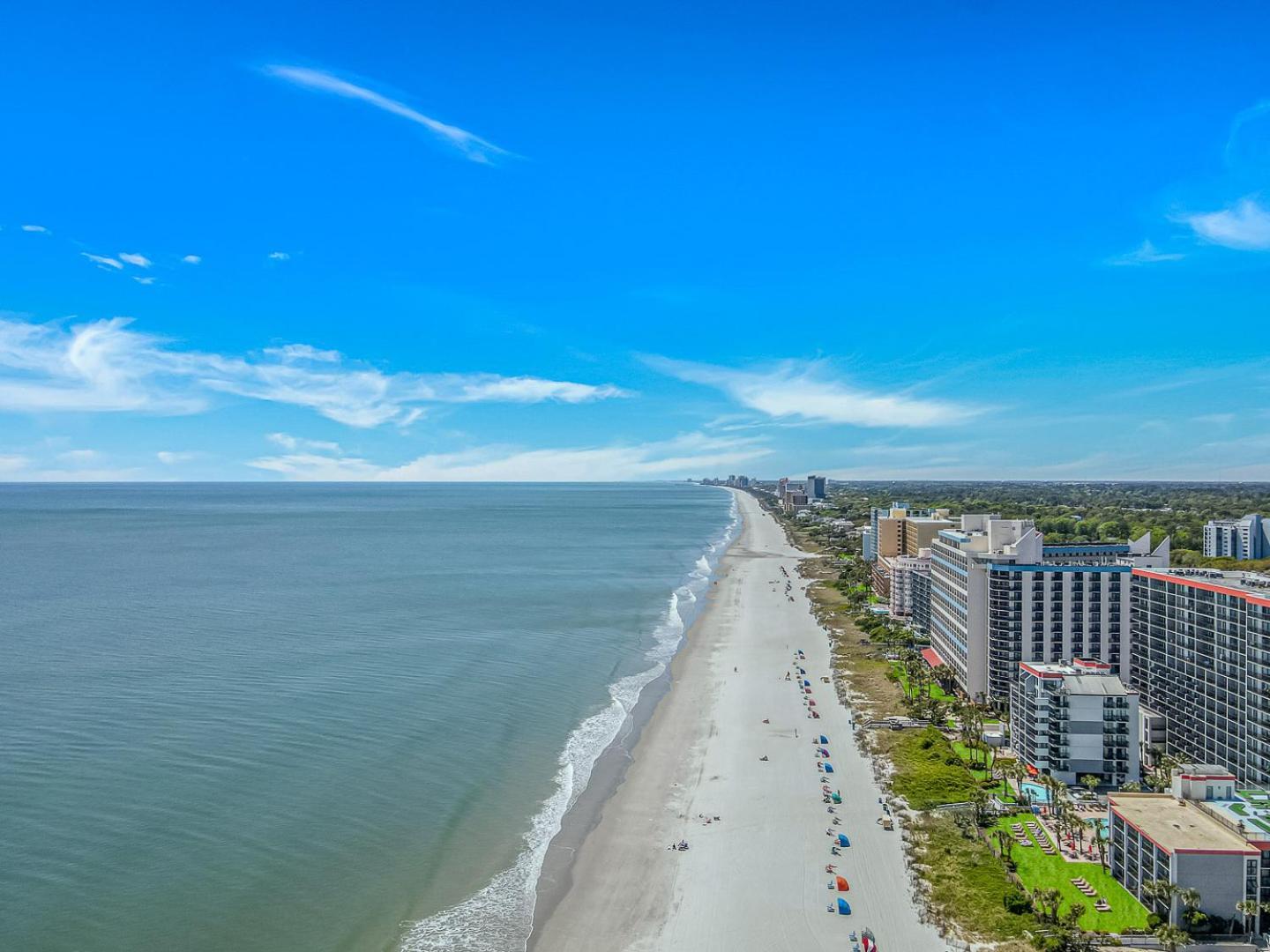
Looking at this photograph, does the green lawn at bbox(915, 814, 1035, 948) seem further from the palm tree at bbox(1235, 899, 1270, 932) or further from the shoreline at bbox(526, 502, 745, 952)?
the shoreline at bbox(526, 502, 745, 952)

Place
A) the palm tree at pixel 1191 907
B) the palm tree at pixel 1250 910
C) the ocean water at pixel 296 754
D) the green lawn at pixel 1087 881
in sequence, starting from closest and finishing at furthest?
1. the palm tree at pixel 1250 910
2. the palm tree at pixel 1191 907
3. the green lawn at pixel 1087 881
4. the ocean water at pixel 296 754

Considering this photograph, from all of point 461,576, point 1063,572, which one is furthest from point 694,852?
point 461,576

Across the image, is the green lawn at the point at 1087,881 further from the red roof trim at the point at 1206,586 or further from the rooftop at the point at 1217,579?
the rooftop at the point at 1217,579

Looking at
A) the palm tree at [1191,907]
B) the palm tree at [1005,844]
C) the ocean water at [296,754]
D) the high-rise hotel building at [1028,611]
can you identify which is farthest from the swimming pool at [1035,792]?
the ocean water at [296,754]

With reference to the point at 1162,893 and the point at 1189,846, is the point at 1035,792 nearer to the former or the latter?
the point at 1189,846

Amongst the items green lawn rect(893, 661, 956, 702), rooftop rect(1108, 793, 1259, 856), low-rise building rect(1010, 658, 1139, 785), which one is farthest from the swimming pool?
green lawn rect(893, 661, 956, 702)

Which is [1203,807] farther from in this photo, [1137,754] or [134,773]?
[134,773]

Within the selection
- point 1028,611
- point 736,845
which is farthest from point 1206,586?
point 736,845
